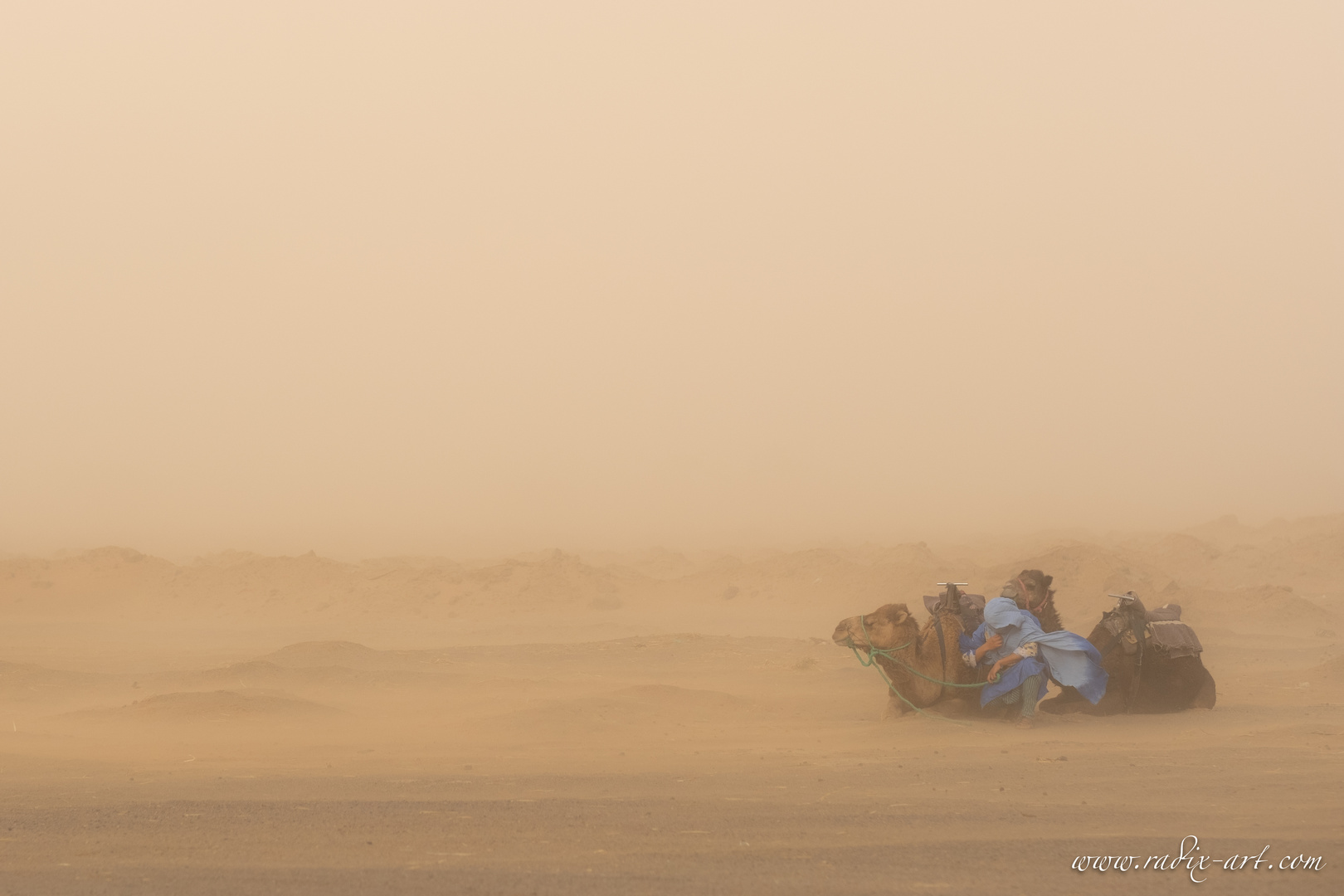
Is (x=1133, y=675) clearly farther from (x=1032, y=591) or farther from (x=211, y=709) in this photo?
(x=211, y=709)

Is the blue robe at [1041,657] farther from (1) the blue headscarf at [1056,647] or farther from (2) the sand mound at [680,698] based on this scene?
(2) the sand mound at [680,698]

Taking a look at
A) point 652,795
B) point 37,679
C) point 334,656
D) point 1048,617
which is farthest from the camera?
point 334,656

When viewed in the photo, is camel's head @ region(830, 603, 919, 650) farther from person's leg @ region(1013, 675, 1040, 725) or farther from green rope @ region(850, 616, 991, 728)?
person's leg @ region(1013, 675, 1040, 725)

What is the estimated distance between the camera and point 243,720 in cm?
1406

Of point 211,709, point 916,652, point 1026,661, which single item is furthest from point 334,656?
point 1026,661

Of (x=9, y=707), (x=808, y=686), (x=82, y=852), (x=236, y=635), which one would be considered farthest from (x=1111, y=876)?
(x=236, y=635)

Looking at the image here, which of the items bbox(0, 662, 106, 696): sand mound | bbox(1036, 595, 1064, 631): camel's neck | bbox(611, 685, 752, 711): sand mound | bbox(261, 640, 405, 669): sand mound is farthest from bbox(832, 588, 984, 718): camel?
bbox(0, 662, 106, 696): sand mound

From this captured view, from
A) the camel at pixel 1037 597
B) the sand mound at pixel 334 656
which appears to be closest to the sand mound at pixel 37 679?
the sand mound at pixel 334 656

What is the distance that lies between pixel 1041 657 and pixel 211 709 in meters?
11.2

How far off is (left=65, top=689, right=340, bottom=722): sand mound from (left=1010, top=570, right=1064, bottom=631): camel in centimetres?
983

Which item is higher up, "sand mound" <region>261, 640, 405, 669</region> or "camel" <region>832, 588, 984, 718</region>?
"camel" <region>832, 588, 984, 718</region>

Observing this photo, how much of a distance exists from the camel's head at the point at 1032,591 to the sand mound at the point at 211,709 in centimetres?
981

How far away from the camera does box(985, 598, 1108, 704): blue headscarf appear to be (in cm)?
1174

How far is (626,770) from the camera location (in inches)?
395
